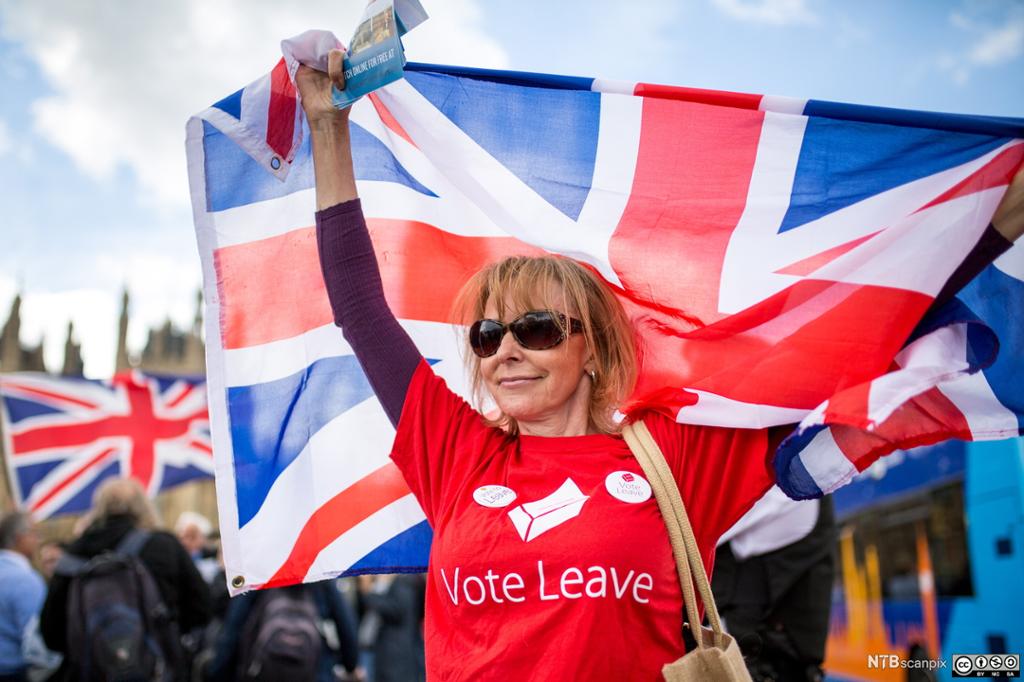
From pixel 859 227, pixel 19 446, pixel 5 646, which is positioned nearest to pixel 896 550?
pixel 859 227

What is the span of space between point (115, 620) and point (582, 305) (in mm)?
3654

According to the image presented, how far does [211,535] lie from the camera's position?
27.6 feet

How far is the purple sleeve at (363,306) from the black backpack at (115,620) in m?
3.20

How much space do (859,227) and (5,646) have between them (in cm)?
520

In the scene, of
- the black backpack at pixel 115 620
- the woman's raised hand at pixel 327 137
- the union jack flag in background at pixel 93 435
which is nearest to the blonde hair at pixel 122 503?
the black backpack at pixel 115 620

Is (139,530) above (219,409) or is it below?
below

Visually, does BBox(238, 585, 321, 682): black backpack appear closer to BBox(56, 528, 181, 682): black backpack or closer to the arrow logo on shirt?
BBox(56, 528, 181, 682): black backpack

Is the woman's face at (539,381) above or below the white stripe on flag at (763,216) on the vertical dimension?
below

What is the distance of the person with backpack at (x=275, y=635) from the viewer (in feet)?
15.9

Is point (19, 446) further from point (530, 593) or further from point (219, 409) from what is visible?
point (530, 593)

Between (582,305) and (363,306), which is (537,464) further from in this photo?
(363,306)

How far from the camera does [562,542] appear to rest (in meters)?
1.78

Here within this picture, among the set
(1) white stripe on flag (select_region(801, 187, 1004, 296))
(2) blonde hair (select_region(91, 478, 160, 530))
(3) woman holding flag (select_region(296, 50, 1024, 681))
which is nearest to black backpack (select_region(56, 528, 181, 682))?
(2) blonde hair (select_region(91, 478, 160, 530))

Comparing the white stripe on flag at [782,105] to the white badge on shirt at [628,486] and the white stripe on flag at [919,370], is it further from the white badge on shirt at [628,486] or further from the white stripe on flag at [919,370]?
the white badge on shirt at [628,486]
